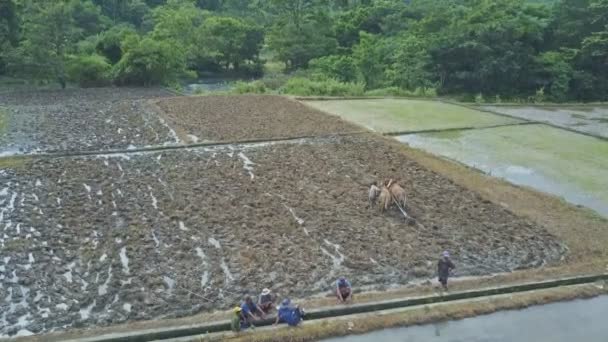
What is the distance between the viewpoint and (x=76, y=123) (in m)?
23.0

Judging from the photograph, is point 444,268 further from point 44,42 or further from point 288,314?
point 44,42

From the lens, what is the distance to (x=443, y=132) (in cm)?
2284

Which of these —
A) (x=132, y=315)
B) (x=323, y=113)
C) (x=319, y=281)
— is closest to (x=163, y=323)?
(x=132, y=315)

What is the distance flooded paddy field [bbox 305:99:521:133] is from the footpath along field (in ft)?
17.7

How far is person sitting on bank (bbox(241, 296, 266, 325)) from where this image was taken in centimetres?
862

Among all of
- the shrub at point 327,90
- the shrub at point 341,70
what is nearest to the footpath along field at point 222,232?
the shrub at point 327,90

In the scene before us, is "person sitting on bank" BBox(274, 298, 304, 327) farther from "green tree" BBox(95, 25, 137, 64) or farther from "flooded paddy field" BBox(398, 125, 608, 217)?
"green tree" BBox(95, 25, 137, 64)

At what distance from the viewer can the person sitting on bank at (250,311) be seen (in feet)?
28.3

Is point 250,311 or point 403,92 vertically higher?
point 403,92

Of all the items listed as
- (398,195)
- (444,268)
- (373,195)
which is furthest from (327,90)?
(444,268)

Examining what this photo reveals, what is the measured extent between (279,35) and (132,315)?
4055 centimetres

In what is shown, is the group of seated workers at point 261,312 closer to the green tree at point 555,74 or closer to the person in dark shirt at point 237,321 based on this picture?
the person in dark shirt at point 237,321

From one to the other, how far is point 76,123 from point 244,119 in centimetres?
696

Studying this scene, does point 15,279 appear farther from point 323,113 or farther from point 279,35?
point 279,35
